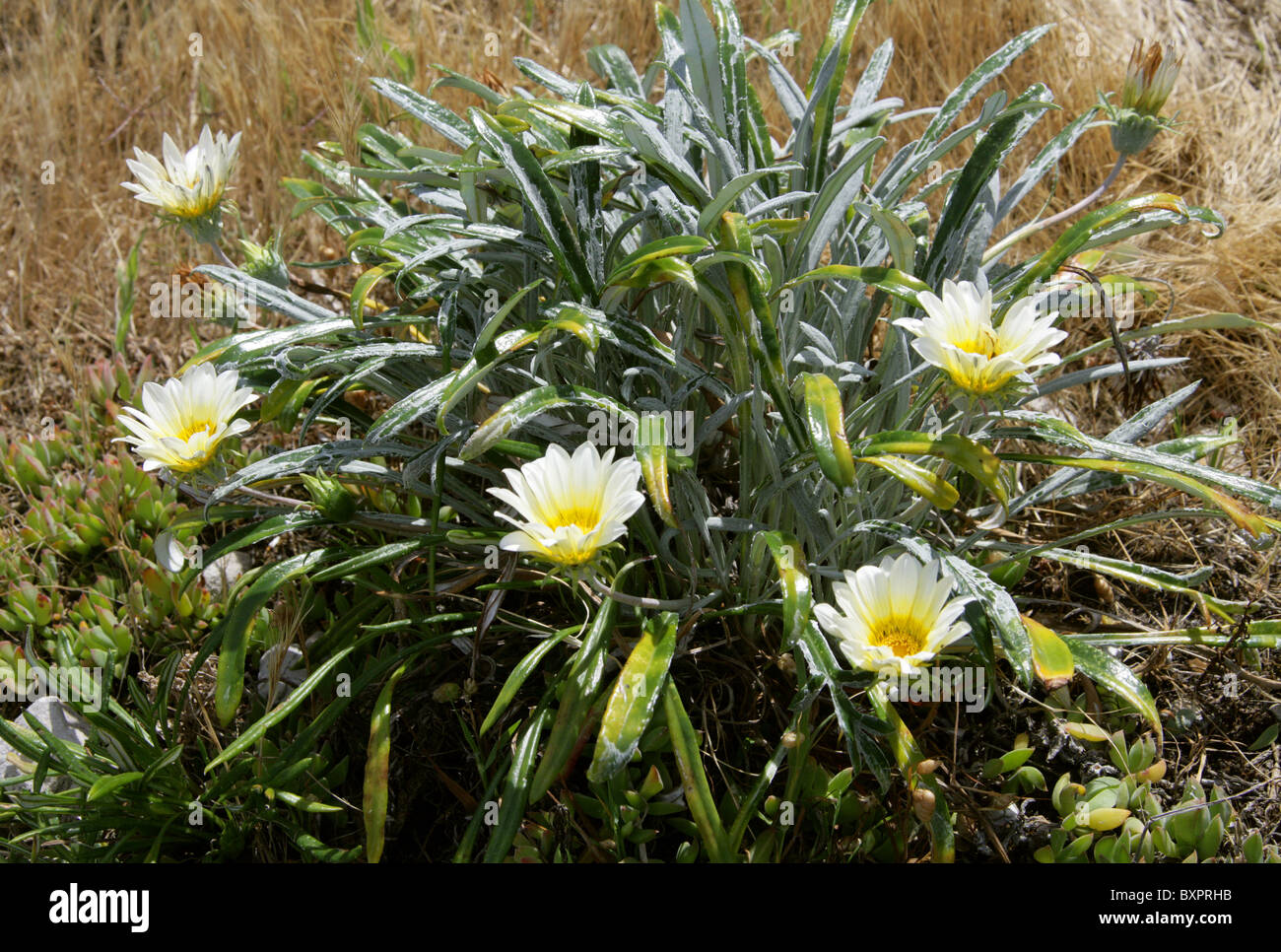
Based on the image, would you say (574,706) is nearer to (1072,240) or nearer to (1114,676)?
(1114,676)

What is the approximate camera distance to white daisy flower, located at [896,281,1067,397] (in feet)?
3.80

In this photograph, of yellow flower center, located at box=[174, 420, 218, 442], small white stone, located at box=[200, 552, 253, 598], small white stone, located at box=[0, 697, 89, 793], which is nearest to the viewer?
yellow flower center, located at box=[174, 420, 218, 442]

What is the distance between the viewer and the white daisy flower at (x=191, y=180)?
1586 millimetres

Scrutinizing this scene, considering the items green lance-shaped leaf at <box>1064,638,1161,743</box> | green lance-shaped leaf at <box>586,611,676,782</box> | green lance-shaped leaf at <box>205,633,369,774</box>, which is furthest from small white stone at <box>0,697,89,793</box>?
green lance-shaped leaf at <box>1064,638,1161,743</box>

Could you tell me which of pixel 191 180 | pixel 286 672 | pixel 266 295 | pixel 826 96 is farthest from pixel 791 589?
pixel 191 180

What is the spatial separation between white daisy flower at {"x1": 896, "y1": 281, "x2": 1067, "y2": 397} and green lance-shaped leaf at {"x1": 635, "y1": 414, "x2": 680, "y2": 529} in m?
0.31

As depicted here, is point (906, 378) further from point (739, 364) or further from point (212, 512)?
point (212, 512)

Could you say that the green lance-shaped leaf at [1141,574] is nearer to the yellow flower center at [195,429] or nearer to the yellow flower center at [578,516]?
the yellow flower center at [578,516]

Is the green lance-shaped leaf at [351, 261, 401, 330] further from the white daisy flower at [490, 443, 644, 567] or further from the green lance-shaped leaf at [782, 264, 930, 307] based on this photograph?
the green lance-shaped leaf at [782, 264, 930, 307]

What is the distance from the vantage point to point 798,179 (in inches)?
62.4

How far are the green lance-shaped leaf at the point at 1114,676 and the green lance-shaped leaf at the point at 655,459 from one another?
0.56 m

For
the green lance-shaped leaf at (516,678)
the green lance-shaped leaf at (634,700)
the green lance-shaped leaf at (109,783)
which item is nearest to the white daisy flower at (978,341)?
the green lance-shaped leaf at (634,700)

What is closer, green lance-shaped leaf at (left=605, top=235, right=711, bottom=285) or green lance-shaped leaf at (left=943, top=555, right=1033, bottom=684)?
green lance-shaped leaf at (left=943, top=555, right=1033, bottom=684)
